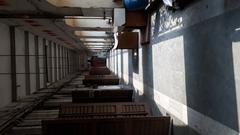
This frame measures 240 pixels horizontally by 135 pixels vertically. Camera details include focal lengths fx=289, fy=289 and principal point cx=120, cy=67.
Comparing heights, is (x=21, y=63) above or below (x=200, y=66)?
above

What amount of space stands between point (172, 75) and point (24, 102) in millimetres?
7099

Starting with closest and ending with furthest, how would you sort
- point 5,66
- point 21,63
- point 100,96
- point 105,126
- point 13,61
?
1. point 105,126
2. point 100,96
3. point 5,66
4. point 13,61
5. point 21,63

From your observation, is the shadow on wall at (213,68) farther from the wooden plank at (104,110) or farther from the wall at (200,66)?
the wooden plank at (104,110)

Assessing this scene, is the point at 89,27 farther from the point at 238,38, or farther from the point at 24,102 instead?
the point at 238,38

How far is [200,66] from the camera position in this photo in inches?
104

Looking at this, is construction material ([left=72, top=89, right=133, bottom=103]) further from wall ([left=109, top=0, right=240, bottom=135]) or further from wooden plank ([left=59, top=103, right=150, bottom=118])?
wooden plank ([left=59, top=103, right=150, bottom=118])

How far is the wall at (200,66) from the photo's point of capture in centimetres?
203

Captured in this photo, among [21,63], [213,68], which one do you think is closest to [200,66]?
→ [213,68]

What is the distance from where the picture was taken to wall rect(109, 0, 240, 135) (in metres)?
2.03

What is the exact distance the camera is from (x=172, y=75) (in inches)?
142

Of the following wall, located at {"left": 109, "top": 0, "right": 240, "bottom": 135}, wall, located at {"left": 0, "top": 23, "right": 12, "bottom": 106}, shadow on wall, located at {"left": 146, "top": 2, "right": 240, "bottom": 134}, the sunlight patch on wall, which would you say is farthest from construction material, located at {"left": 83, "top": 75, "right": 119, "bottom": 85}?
shadow on wall, located at {"left": 146, "top": 2, "right": 240, "bottom": 134}

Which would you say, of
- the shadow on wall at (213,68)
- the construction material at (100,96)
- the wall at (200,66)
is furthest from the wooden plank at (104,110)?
the construction material at (100,96)

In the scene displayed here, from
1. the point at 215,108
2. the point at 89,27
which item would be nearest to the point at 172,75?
the point at 215,108

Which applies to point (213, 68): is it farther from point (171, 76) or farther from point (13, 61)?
point (13, 61)
